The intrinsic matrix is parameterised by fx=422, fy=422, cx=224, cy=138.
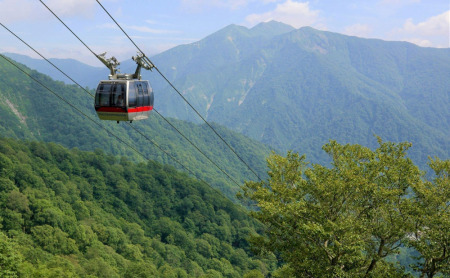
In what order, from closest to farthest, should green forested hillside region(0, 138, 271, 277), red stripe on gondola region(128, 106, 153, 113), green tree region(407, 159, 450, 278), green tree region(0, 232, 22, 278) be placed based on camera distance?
green tree region(407, 159, 450, 278)
red stripe on gondola region(128, 106, 153, 113)
green tree region(0, 232, 22, 278)
green forested hillside region(0, 138, 271, 277)

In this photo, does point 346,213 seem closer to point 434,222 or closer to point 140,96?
point 434,222

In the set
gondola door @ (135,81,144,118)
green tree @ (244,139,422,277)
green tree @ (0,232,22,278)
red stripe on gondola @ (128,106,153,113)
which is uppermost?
gondola door @ (135,81,144,118)

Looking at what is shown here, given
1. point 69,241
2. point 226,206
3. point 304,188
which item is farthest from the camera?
point 226,206

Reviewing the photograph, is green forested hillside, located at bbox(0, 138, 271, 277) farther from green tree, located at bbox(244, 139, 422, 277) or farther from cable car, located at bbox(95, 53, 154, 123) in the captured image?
green tree, located at bbox(244, 139, 422, 277)

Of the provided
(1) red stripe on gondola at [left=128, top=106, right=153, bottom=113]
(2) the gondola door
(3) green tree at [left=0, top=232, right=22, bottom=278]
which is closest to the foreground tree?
(1) red stripe on gondola at [left=128, top=106, right=153, bottom=113]

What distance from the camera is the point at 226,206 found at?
162m

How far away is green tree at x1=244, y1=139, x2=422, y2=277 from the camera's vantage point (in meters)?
→ 22.2

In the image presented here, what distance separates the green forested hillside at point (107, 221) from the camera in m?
71.9

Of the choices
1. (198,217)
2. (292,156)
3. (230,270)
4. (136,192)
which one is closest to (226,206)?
(198,217)

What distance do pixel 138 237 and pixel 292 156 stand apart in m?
93.9

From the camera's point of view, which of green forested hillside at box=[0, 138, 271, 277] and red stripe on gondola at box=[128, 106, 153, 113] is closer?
red stripe on gondola at box=[128, 106, 153, 113]

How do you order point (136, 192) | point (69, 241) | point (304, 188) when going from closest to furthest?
point (304, 188)
point (69, 241)
point (136, 192)

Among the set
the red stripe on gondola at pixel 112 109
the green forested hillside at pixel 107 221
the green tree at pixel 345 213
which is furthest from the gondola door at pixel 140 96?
the green forested hillside at pixel 107 221

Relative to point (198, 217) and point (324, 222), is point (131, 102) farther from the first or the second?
point (198, 217)
